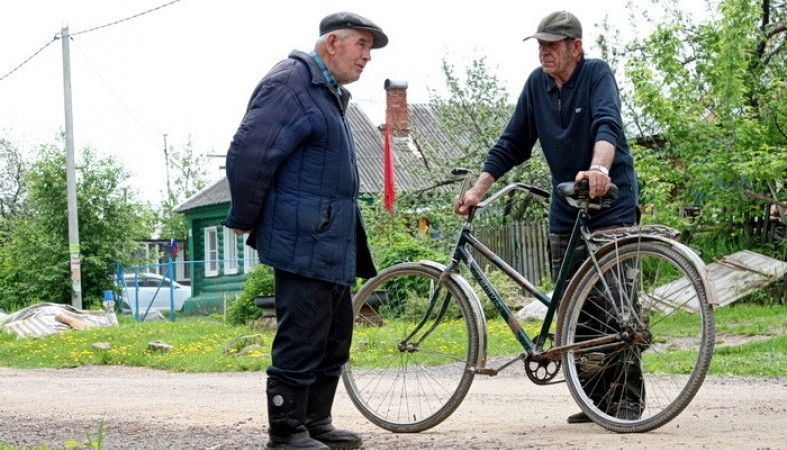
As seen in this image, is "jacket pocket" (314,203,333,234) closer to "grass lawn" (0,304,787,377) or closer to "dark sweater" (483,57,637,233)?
"dark sweater" (483,57,637,233)

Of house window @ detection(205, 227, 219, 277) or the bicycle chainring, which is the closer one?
the bicycle chainring

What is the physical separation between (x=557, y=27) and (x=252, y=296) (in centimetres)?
1322

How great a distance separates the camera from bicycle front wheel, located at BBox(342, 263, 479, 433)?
5910 millimetres

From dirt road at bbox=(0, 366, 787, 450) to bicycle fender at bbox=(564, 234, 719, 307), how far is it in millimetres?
609

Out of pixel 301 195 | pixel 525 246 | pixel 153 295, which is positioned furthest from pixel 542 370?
pixel 153 295

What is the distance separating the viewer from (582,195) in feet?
18.0

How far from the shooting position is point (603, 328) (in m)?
5.47

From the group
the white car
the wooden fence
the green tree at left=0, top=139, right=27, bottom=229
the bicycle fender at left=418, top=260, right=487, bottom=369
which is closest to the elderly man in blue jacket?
the bicycle fender at left=418, top=260, right=487, bottom=369

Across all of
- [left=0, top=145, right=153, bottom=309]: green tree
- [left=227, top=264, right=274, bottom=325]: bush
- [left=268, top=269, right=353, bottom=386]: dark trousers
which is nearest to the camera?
[left=268, top=269, right=353, bottom=386]: dark trousers

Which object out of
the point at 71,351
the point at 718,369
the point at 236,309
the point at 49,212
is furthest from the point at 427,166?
the point at 718,369

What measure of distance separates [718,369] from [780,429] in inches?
157

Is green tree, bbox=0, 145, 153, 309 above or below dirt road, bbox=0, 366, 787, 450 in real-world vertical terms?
above

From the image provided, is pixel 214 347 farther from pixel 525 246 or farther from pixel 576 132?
pixel 576 132

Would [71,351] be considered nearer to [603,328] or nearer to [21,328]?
[21,328]
